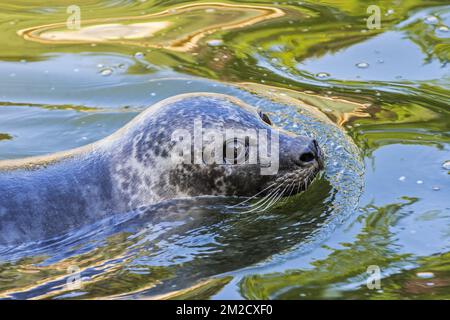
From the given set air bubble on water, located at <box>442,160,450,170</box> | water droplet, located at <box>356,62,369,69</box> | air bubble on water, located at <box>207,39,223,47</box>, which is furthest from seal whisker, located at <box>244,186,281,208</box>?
air bubble on water, located at <box>207,39,223,47</box>

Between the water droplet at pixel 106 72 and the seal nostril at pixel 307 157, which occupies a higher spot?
the water droplet at pixel 106 72

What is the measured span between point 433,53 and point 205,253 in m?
3.41

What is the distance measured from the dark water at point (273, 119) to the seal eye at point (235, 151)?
0.30 metres

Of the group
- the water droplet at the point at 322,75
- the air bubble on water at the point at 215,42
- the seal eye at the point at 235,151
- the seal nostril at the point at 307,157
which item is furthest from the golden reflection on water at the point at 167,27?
the seal nostril at the point at 307,157

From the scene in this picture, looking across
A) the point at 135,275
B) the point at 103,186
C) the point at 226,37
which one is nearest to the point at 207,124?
the point at 103,186

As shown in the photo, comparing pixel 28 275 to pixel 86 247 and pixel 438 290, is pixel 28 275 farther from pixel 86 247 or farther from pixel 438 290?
pixel 438 290

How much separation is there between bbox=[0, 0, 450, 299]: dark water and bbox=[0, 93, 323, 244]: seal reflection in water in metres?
0.11

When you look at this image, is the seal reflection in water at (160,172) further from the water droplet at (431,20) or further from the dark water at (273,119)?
the water droplet at (431,20)

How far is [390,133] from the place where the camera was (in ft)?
21.9

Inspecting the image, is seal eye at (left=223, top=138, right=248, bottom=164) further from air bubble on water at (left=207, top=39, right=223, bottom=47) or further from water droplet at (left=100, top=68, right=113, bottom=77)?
air bubble on water at (left=207, top=39, right=223, bottom=47)

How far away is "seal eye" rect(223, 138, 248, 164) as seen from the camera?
Result: 5656 mm

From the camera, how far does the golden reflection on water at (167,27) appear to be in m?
8.32

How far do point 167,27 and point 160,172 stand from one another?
3.10m

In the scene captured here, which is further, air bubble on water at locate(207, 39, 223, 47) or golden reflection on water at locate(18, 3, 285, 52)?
golden reflection on water at locate(18, 3, 285, 52)
